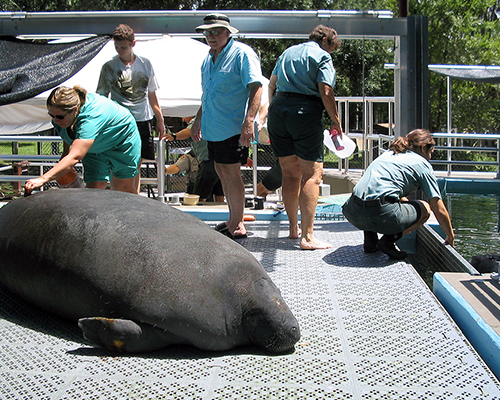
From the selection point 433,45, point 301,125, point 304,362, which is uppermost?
point 433,45

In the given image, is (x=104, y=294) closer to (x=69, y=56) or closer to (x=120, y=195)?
(x=120, y=195)

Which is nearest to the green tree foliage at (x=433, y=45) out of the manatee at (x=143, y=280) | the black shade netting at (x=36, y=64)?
the black shade netting at (x=36, y=64)

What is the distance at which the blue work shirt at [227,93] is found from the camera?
17.7ft

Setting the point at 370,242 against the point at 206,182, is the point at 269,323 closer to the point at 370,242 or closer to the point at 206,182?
the point at 370,242

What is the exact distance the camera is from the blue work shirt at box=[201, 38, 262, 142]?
5402 millimetres

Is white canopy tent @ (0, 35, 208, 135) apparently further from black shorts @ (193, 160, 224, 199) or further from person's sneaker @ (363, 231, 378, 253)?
person's sneaker @ (363, 231, 378, 253)

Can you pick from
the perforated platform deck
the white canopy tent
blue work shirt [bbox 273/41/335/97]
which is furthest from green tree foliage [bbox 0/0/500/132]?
the perforated platform deck

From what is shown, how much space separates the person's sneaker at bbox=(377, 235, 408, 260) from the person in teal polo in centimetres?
225

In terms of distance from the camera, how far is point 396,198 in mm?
5074

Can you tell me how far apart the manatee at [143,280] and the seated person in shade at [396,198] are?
1.89 m

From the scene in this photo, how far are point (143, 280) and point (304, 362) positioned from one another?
936mm

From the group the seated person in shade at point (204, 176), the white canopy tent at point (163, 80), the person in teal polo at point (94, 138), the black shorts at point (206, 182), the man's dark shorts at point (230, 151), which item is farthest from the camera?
the white canopy tent at point (163, 80)

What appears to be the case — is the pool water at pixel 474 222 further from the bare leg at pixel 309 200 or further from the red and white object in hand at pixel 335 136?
the bare leg at pixel 309 200

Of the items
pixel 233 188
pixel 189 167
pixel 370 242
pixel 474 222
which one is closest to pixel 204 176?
pixel 189 167
